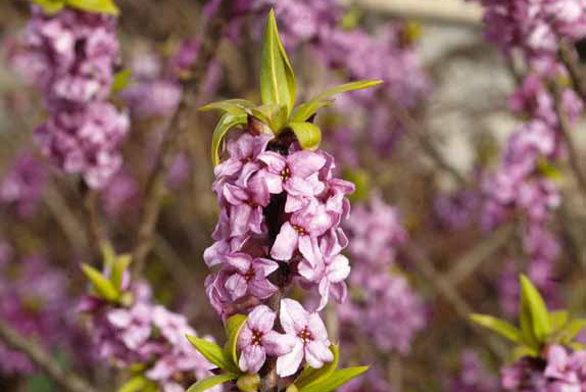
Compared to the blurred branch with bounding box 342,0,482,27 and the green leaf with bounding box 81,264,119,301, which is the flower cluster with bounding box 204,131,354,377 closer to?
the green leaf with bounding box 81,264,119,301

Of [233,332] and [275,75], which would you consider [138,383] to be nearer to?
[233,332]

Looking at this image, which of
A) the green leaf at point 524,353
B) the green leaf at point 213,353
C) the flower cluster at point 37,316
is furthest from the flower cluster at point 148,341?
the flower cluster at point 37,316

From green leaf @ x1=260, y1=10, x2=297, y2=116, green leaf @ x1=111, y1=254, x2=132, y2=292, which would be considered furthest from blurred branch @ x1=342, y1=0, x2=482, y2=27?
green leaf @ x1=260, y1=10, x2=297, y2=116

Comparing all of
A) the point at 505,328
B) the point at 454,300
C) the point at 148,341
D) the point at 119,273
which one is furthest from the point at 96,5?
the point at 454,300

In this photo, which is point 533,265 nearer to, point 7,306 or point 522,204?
point 522,204

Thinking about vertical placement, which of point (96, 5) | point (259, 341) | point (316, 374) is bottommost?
point (316, 374)

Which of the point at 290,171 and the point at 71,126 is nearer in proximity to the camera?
the point at 290,171

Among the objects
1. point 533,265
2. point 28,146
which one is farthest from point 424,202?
point 28,146
